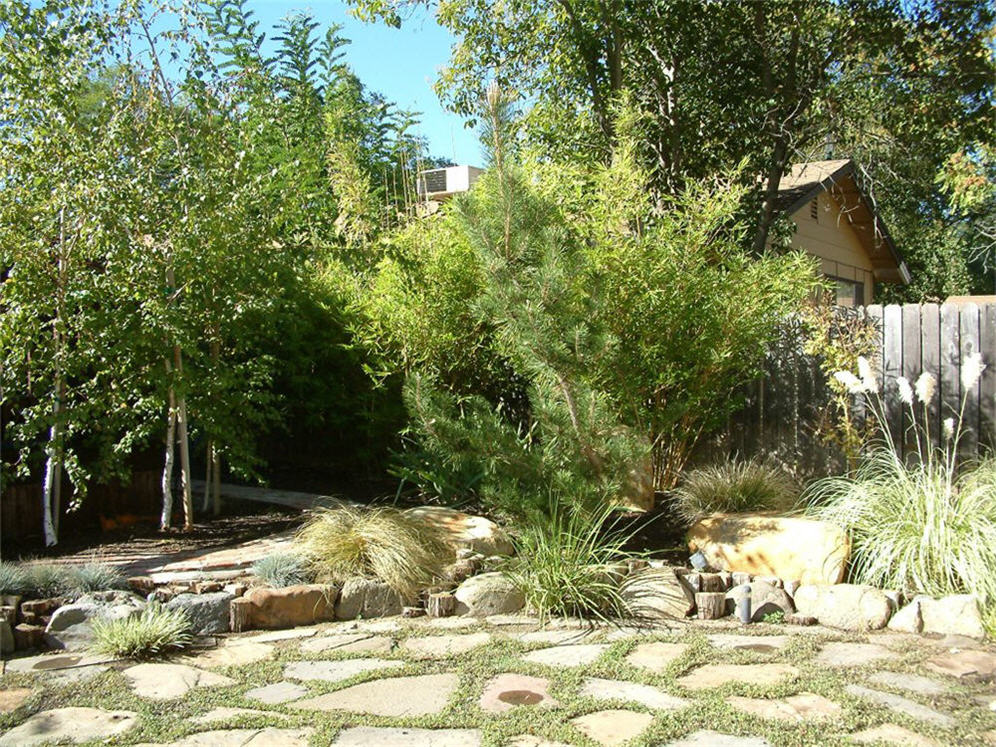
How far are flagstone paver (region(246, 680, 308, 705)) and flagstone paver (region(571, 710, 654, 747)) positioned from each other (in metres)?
1.11

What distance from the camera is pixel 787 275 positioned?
632 centimetres

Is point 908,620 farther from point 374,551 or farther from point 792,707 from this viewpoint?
point 374,551

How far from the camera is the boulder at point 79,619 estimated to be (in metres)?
4.18

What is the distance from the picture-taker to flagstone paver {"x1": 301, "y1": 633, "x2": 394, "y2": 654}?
4.14 metres

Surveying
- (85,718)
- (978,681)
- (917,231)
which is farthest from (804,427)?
(917,231)

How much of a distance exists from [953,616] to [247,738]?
10.6ft

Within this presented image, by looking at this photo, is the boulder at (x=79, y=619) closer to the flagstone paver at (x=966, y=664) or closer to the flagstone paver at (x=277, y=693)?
the flagstone paver at (x=277, y=693)

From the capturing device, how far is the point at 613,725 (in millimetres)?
3176

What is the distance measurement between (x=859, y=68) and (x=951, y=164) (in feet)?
4.87

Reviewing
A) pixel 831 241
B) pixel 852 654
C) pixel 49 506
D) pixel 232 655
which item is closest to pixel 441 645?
pixel 232 655

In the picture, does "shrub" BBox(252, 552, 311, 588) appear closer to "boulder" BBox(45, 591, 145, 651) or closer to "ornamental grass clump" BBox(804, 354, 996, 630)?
"boulder" BBox(45, 591, 145, 651)

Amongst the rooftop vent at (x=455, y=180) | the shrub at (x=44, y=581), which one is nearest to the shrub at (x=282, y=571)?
the shrub at (x=44, y=581)

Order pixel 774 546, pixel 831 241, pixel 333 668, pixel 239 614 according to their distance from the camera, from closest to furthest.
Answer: pixel 333 668 → pixel 239 614 → pixel 774 546 → pixel 831 241

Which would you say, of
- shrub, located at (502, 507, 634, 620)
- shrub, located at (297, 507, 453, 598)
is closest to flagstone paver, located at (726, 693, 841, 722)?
shrub, located at (502, 507, 634, 620)
